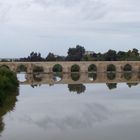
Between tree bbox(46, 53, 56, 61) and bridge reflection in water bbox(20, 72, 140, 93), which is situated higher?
tree bbox(46, 53, 56, 61)

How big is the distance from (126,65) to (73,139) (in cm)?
4305

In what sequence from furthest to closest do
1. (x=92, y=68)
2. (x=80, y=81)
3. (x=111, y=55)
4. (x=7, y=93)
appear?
1. (x=111, y=55)
2. (x=92, y=68)
3. (x=80, y=81)
4. (x=7, y=93)

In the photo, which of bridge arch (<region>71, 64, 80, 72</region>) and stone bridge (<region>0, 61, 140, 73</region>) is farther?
bridge arch (<region>71, 64, 80, 72</region>)

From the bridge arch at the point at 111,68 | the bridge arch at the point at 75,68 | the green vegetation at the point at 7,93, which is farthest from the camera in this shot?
the bridge arch at the point at 111,68

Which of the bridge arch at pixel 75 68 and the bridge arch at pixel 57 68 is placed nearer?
the bridge arch at pixel 75 68

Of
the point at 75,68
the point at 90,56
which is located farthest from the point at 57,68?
the point at 90,56

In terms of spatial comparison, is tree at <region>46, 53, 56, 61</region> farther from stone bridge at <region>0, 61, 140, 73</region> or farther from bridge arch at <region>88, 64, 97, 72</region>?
stone bridge at <region>0, 61, 140, 73</region>

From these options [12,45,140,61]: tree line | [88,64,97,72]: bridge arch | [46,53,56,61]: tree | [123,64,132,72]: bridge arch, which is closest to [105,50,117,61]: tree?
[12,45,140,61]: tree line

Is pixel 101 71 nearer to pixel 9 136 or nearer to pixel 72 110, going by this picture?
pixel 72 110

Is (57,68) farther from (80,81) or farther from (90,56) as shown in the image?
(80,81)

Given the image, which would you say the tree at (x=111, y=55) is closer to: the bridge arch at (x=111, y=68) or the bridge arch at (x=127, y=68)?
the bridge arch at (x=111, y=68)

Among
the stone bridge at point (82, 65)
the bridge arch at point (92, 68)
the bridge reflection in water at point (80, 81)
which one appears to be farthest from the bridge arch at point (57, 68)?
the bridge reflection in water at point (80, 81)

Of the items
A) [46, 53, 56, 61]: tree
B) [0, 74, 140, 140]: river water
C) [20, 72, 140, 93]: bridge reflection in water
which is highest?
[46, 53, 56, 61]: tree

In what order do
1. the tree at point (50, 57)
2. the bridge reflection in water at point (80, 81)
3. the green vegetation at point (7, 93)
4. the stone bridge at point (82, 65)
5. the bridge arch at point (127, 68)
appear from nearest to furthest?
the green vegetation at point (7, 93) → the bridge reflection in water at point (80, 81) → the stone bridge at point (82, 65) → the bridge arch at point (127, 68) → the tree at point (50, 57)
